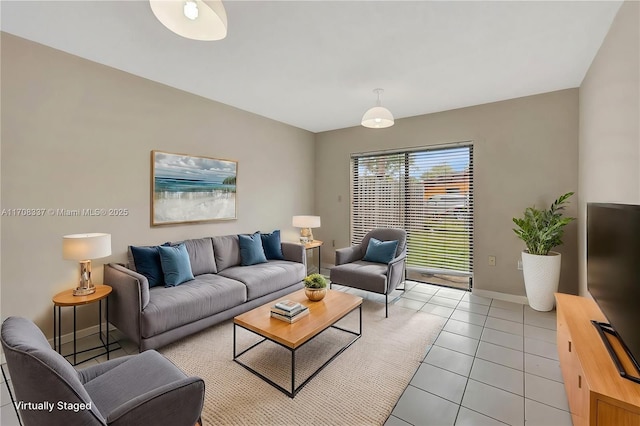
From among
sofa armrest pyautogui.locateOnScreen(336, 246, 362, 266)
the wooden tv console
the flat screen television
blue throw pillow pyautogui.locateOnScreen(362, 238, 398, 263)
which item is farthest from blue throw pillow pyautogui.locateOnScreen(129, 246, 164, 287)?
the flat screen television

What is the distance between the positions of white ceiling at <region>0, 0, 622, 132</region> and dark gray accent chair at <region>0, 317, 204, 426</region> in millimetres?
2139

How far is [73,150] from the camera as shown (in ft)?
8.50

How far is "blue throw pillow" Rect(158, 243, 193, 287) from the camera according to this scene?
9.30 feet

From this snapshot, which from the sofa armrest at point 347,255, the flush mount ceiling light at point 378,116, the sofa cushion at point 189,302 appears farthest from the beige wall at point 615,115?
the sofa cushion at point 189,302

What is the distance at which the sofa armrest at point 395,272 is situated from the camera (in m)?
3.30

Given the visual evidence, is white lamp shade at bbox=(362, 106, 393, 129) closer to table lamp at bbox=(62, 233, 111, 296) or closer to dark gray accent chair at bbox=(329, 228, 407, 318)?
dark gray accent chair at bbox=(329, 228, 407, 318)

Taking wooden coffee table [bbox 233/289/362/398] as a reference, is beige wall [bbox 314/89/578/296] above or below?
above

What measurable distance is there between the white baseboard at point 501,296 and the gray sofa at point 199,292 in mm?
2439

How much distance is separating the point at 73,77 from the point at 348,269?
3421mm

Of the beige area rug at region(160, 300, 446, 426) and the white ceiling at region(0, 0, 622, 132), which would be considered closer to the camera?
the beige area rug at region(160, 300, 446, 426)

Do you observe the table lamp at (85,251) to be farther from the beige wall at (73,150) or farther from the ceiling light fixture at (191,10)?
the ceiling light fixture at (191,10)

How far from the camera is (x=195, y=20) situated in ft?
4.52

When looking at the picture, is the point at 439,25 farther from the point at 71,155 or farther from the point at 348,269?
the point at 71,155

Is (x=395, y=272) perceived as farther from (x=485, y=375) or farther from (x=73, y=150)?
(x=73, y=150)
